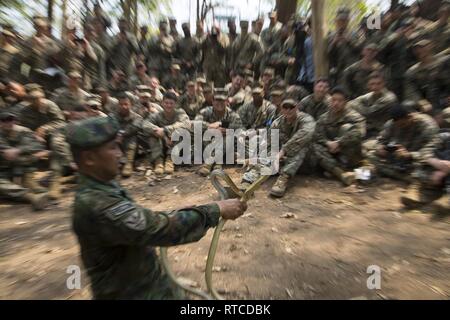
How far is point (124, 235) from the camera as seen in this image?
65.6 inches

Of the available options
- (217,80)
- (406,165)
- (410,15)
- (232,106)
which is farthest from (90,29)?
(406,165)

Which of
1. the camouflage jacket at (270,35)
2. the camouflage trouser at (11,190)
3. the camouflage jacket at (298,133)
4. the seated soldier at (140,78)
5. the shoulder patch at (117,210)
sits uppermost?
the camouflage jacket at (270,35)

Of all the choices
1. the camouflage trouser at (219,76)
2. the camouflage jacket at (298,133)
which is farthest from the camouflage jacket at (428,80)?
the camouflage trouser at (219,76)

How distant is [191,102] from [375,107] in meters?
4.28

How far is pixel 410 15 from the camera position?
27.2 ft

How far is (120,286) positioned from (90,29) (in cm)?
990

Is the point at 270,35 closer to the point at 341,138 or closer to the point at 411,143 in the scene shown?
the point at 341,138

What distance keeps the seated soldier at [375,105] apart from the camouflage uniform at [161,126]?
338cm

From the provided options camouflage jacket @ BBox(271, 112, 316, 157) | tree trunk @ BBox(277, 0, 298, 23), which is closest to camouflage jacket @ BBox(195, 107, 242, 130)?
camouflage jacket @ BBox(271, 112, 316, 157)

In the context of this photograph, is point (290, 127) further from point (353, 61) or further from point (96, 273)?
point (96, 273)

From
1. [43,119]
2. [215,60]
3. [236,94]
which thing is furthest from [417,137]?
[215,60]

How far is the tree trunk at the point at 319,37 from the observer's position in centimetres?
692

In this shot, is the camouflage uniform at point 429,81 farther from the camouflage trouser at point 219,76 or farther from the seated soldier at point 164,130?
the camouflage trouser at point 219,76

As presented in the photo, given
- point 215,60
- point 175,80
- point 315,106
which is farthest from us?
point 215,60
